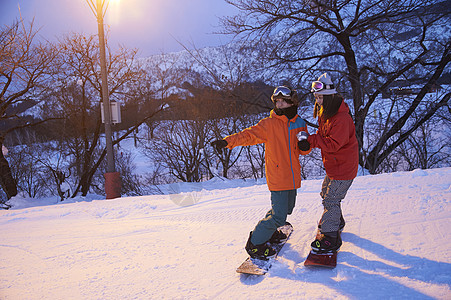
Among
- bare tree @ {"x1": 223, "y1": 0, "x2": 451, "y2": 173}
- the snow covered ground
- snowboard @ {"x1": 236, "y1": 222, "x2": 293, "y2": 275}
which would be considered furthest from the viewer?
bare tree @ {"x1": 223, "y1": 0, "x2": 451, "y2": 173}

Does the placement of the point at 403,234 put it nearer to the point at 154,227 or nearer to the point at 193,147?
the point at 154,227

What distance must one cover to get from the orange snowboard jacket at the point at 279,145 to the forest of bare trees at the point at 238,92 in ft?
12.4

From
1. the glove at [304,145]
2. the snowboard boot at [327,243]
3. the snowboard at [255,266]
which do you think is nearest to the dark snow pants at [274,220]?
the snowboard at [255,266]

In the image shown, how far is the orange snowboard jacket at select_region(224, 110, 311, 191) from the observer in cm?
260

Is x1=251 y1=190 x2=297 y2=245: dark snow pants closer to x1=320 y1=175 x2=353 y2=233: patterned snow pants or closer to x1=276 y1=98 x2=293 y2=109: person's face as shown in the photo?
x1=320 y1=175 x2=353 y2=233: patterned snow pants

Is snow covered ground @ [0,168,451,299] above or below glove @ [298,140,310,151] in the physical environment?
below

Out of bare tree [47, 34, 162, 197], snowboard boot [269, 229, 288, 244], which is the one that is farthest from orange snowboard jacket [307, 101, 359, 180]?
bare tree [47, 34, 162, 197]

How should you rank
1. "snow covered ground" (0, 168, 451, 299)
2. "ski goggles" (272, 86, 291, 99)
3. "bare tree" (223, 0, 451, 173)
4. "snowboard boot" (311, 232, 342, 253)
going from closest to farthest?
"snow covered ground" (0, 168, 451, 299)
"snowboard boot" (311, 232, 342, 253)
"ski goggles" (272, 86, 291, 99)
"bare tree" (223, 0, 451, 173)

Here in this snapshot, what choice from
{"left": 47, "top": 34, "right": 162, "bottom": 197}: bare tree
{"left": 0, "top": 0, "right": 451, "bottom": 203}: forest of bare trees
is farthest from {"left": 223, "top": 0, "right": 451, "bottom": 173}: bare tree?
{"left": 47, "top": 34, "right": 162, "bottom": 197}: bare tree

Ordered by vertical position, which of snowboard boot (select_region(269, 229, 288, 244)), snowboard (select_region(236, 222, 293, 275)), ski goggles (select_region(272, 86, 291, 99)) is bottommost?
snowboard (select_region(236, 222, 293, 275))

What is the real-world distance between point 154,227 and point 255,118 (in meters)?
11.8

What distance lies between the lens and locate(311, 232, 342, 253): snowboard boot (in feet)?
8.12

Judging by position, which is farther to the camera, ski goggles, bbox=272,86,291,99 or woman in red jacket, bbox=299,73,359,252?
ski goggles, bbox=272,86,291,99

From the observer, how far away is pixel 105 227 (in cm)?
395
